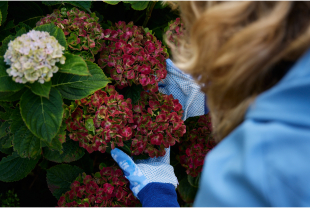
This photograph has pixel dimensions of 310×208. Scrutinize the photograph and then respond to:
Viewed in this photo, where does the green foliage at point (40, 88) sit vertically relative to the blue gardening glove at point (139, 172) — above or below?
above

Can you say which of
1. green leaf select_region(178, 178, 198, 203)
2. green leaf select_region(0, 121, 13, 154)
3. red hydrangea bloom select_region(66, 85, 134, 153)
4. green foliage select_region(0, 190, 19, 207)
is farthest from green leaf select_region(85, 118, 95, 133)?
green foliage select_region(0, 190, 19, 207)

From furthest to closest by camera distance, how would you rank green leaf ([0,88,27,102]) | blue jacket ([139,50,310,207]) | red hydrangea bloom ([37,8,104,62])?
red hydrangea bloom ([37,8,104,62])
green leaf ([0,88,27,102])
blue jacket ([139,50,310,207])

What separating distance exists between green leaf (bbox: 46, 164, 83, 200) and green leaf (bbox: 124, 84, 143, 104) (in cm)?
50

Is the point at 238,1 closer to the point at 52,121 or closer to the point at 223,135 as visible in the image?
the point at 223,135

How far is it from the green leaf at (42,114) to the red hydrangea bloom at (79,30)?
0.82 feet

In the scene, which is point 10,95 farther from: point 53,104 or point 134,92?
point 134,92

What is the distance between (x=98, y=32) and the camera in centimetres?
100

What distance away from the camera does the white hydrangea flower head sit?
73 cm

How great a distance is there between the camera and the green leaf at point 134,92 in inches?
43.9

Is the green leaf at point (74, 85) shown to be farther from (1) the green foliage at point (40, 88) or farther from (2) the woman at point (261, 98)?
(2) the woman at point (261, 98)

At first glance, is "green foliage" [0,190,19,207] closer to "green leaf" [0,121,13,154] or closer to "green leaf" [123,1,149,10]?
"green leaf" [0,121,13,154]

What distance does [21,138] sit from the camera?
904 millimetres

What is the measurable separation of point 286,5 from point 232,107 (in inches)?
10.0

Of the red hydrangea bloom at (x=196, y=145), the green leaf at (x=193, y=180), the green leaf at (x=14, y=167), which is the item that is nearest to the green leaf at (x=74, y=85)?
the green leaf at (x=14, y=167)
